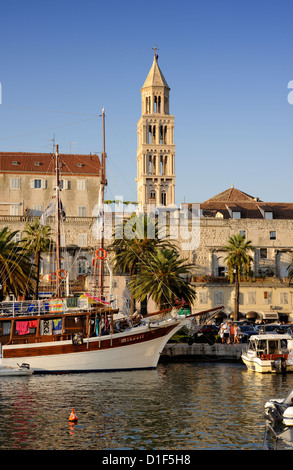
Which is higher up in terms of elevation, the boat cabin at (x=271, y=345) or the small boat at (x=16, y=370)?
the boat cabin at (x=271, y=345)

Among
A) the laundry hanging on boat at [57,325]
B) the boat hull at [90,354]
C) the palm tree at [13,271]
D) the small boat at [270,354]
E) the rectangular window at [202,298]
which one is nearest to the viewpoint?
the small boat at [270,354]

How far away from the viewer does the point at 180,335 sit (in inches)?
2116

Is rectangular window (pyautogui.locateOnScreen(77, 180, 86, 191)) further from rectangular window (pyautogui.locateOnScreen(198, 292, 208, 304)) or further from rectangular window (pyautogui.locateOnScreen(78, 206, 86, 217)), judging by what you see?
rectangular window (pyautogui.locateOnScreen(198, 292, 208, 304))

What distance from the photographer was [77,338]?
143ft

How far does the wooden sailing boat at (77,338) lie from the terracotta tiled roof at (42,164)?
4425 centimetres

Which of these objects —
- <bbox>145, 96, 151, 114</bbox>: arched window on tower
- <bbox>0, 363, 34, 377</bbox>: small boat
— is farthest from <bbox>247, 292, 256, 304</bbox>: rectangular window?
<bbox>145, 96, 151, 114</bbox>: arched window on tower

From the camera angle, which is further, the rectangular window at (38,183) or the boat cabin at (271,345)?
the rectangular window at (38,183)

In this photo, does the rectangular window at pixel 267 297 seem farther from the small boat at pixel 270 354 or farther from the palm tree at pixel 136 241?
the small boat at pixel 270 354

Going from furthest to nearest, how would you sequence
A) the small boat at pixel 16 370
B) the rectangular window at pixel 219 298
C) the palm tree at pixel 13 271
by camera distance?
the rectangular window at pixel 219 298 → the palm tree at pixel 13 271 → the small boat at pixel 16 370

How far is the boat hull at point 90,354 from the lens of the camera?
43.4 metres

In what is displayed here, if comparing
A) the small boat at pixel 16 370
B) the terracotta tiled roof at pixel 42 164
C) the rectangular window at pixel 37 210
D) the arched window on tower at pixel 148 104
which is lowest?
the small boat at pixel 16 370

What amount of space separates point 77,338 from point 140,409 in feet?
49.8

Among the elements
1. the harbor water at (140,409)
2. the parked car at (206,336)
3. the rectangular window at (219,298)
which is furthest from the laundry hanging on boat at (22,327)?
the rectangular window at (219,298)

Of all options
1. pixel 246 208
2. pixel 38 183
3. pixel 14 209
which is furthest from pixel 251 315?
pixel 14 209
